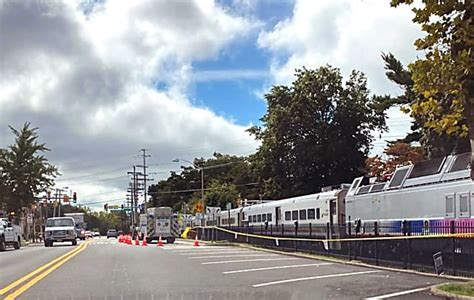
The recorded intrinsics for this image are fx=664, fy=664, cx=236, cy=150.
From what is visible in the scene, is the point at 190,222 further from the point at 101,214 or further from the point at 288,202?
the point at 101,214

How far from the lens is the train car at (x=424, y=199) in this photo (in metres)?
20.3

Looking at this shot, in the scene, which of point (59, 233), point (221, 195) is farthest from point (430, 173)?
point (221, 195)

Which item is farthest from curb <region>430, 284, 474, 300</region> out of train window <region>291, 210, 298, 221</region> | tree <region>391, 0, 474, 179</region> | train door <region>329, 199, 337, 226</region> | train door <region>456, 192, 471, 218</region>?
train window <region>291, 210, 298, 221</region>

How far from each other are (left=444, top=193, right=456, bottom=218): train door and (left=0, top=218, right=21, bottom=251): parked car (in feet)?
87.8

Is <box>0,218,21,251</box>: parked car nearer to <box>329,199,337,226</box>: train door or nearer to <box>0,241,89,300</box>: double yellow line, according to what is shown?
<box>0,241,89,300</box>: double yellow line

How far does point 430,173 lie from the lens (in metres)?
23.0

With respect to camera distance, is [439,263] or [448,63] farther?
[439,263]

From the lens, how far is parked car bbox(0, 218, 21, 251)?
3878 cm

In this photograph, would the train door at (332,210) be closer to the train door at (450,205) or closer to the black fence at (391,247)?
the black fence at (391,247)

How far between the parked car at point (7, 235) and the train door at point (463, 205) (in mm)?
27292

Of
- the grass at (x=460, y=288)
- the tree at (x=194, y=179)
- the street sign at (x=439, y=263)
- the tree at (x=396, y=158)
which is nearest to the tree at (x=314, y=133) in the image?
the tree at (x=396, y=158)

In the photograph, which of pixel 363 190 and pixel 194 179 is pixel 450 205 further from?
pixel 194 179

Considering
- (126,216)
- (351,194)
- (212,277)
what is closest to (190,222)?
(351,194)

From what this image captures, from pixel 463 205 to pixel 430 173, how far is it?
111 inches
